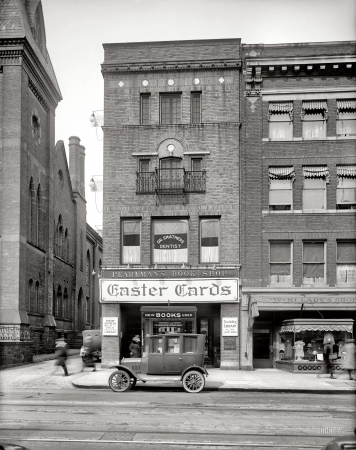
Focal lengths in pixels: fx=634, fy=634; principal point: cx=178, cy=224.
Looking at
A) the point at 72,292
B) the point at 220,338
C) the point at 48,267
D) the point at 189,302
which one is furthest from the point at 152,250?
the point at 72,292

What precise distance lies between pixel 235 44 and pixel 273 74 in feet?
7.45

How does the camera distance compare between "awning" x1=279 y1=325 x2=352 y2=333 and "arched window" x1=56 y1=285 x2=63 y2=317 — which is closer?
"awning" x1=279 y1=325 x2=352 y2=333

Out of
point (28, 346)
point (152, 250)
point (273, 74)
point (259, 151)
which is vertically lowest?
point (28, 346)

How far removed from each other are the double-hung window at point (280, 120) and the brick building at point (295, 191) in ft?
0.15

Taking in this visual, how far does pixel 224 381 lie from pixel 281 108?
43.3 feet

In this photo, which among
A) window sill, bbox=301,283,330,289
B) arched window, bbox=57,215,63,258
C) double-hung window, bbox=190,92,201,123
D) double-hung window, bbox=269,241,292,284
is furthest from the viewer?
arched window, bbox=57,215,63,258

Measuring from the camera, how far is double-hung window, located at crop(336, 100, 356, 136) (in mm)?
29141

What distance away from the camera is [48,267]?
3875 cm

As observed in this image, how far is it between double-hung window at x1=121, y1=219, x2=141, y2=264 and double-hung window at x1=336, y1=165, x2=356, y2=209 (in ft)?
30.3

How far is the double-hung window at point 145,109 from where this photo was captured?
3002 centimetres

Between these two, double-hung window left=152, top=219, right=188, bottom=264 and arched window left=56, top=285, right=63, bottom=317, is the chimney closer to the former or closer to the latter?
arched window left=56, top=285, right=63, bottom=317

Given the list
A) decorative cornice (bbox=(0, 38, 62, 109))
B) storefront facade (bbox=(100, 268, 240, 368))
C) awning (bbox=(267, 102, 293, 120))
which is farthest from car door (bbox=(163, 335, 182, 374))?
decorative cornice (bbox=(0, 38, 62, 109))

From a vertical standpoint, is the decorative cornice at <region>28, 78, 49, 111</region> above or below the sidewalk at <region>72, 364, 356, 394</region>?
above

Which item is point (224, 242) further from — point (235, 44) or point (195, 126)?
point (235, 44)
